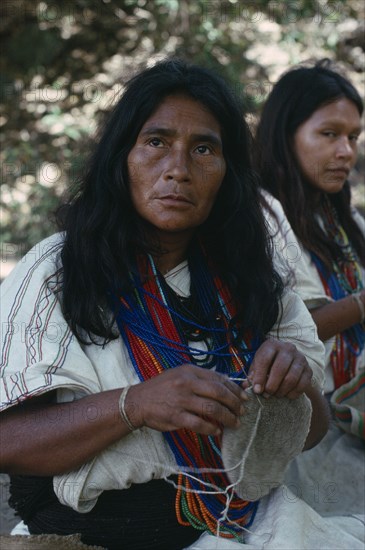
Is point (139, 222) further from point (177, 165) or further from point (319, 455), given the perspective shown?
point (319, 455)

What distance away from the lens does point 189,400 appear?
5.18 ft

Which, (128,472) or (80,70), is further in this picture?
(80,70)

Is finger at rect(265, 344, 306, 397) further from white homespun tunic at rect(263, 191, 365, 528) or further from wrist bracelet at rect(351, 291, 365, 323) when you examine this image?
wrist bracelet at rect(351, 291, 365, 323)

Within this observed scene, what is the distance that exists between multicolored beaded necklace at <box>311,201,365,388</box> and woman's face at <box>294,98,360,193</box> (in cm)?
18

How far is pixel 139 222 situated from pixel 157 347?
344mm

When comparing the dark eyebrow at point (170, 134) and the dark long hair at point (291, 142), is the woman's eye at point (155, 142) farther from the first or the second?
the dark long hair at point (291, 142)

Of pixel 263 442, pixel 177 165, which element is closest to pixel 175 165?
pixel 177 165

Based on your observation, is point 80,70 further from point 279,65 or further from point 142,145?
point 142,145

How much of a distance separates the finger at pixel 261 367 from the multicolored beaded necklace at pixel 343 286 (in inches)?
48.8

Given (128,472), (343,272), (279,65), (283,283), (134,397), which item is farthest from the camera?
(279,65)

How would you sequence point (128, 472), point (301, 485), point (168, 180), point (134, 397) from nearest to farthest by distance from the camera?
1. point (134, 397)
2. point (128, 472)
3. point (168, 180)
4. point (301, 485)

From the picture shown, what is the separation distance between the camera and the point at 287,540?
183cm

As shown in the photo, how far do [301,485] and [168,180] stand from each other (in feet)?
4.11

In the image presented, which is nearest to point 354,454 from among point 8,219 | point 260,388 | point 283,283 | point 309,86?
point 283,283
